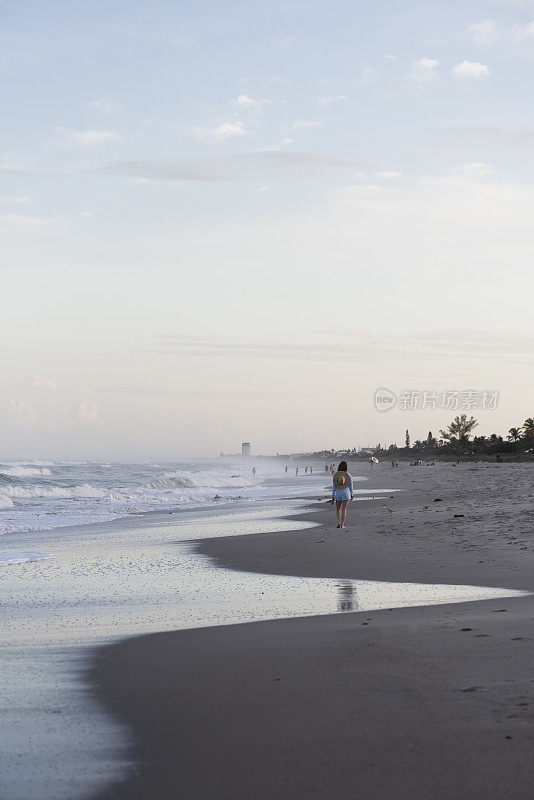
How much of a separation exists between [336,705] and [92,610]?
526cm

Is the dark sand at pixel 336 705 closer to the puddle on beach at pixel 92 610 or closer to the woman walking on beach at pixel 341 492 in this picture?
the puddle on beach at pixel 92 610

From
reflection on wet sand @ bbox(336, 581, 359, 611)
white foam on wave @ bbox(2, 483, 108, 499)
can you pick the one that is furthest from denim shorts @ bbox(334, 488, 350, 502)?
white foam on wave @ bbox(2, 483, 108, 499)

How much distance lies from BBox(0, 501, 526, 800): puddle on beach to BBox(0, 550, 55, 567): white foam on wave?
0.16 metres

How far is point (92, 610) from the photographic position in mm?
9453

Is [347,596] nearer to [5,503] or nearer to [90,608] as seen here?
[90,608]

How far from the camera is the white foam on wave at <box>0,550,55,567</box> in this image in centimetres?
1490

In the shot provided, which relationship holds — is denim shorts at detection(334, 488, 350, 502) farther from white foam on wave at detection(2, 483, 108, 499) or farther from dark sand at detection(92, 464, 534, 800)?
white foam on wave at detection(2, 483, 108, 499)

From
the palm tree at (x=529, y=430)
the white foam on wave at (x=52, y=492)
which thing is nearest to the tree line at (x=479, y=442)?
Result: the palm tree at (x=529, y=430)

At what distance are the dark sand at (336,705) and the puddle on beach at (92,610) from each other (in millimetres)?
274

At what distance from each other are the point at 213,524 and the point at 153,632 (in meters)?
17.3

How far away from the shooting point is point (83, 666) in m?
6.43

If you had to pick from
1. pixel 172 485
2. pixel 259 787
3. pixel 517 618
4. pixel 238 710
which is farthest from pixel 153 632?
pixel 172 485

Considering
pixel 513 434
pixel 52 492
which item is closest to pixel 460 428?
pixel 513 434

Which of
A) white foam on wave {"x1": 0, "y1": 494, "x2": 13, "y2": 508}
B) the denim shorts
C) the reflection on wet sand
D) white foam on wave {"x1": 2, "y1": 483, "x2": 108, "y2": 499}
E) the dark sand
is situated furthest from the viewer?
white foam on wave {"x1": 2, "y1": 483, "x2": 108, "y2": 499}
